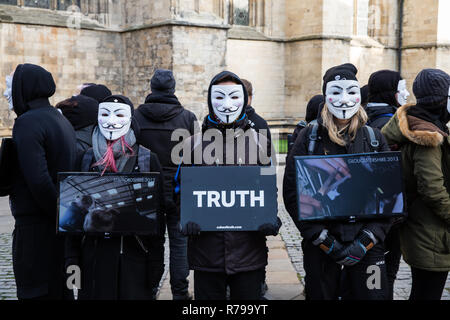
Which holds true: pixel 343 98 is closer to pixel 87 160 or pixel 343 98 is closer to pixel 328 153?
pixel 328 153

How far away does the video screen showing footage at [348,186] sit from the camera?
3.04 meters

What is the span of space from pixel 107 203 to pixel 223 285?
866 millimetres

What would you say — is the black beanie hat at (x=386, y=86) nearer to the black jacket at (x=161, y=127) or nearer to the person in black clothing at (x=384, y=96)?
the person in black clothing at (x=384, y=96)

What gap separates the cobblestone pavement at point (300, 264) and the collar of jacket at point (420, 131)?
6.90 ft

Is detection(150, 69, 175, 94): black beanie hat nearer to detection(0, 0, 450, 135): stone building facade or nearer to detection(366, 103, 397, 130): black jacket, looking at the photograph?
detection(366, 103, 397, 130): black jacket

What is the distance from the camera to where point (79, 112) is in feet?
14.5

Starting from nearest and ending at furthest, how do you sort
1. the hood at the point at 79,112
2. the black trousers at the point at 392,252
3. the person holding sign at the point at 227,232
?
1. the person holding sign at the point at 227,232
2. the black trousers at the point at 392,252
3. the hood at the point at 79,112

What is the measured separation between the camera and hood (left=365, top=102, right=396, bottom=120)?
4.45 meters

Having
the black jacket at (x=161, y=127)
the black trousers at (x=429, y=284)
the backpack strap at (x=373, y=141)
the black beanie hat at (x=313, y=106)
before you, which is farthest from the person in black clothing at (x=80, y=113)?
the black trousers at (x=429, y=284)

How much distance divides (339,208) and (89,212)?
58.8 inches

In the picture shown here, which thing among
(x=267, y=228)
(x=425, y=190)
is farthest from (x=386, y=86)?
(x=267, y=228)

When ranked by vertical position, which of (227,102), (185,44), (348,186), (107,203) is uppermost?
(185,44)

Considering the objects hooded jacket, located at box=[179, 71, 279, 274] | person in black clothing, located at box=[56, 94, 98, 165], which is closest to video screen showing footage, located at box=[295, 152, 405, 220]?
hooded jacket, located at box=[179, 71, 279, 274]

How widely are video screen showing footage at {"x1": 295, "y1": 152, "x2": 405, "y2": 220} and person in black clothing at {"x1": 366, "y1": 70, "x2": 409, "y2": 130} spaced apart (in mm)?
1451
